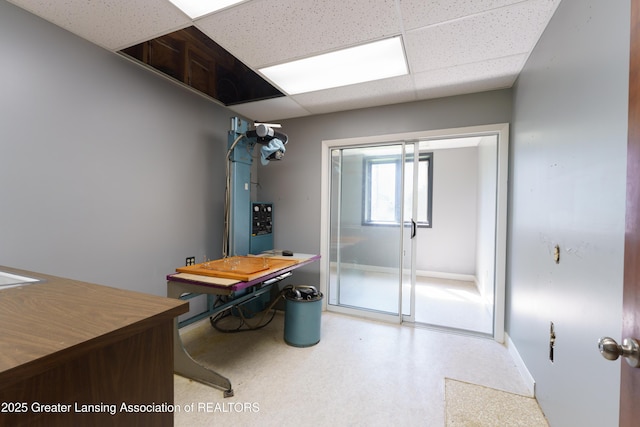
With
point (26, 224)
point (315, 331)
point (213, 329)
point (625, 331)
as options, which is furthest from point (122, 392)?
point (213, 329)

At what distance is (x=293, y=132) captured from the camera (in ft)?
11.2

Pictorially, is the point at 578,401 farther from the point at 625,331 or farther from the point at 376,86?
the point at 376,86

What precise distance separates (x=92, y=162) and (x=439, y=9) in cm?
257

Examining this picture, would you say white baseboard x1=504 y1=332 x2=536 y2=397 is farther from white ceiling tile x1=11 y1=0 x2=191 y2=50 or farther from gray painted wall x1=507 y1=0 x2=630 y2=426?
white ceiling tile x1=11 y1=0 x2=191 y2=50

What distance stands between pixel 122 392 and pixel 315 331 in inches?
76.8

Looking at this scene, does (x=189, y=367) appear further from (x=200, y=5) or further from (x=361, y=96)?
(x=361, y=96)

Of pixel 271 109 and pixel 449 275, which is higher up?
pixel 271 109

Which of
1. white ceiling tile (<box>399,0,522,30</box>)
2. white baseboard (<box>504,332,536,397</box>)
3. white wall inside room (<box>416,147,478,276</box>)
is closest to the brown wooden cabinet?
white ceiling tile (<box>399,0,522,30</box>)

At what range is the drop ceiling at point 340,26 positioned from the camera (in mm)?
1557

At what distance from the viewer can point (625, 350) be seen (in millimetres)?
Answer: 611

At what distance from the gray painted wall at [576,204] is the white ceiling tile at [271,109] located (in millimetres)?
2204

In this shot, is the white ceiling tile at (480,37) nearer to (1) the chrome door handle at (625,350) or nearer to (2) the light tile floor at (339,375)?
(1) the chrome door handle at (625,350)

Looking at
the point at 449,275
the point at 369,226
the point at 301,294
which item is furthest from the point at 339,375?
the point at 449,275

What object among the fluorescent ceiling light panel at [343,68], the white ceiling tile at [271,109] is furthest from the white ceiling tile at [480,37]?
the white ceiling tile at [271,109]
